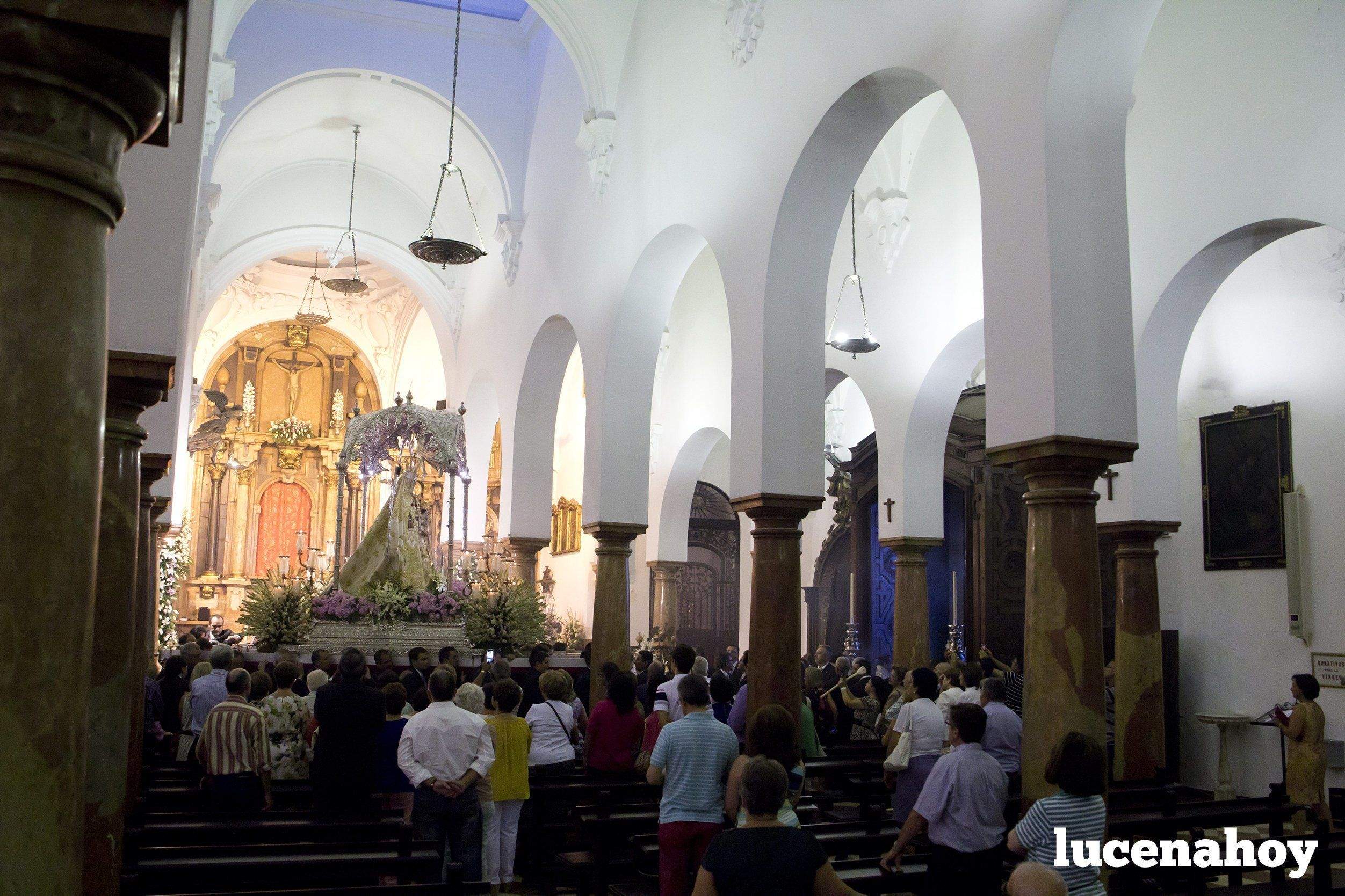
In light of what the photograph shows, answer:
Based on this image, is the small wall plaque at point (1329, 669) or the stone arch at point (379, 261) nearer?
the small wall plaque at point (1329, 669)

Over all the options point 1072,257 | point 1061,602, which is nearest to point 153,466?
point 1061,602

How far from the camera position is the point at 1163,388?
33.7 ft

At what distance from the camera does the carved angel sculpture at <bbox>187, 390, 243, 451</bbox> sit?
2416cm

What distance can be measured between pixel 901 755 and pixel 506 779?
2.27 meters

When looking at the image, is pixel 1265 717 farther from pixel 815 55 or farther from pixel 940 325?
pixel 815 55

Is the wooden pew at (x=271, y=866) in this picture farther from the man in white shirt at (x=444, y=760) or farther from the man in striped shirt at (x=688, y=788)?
the man in striped shirt at (x=688, y=788)

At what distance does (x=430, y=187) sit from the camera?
21.8 m

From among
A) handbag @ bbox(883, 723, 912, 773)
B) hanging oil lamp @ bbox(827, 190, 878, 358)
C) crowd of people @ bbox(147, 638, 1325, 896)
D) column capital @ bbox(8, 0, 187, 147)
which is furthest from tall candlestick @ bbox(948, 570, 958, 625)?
column capital @ bbox(8, 0, 187, 147)

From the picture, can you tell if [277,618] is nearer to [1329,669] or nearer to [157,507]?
[157,507]

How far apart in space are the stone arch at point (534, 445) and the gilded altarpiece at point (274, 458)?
13.7 metres

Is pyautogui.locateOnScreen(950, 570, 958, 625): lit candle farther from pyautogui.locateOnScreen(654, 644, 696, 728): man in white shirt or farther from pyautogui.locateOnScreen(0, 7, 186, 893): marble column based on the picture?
pyautogui.locateOnScreen(0, 7, 186, 893): marble column

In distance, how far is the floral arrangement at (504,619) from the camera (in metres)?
14.0

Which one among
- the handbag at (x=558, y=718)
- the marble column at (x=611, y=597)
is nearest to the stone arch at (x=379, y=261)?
the marble column at (x=611, y=597)

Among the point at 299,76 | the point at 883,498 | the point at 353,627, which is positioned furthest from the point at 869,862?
the point at 299,76
